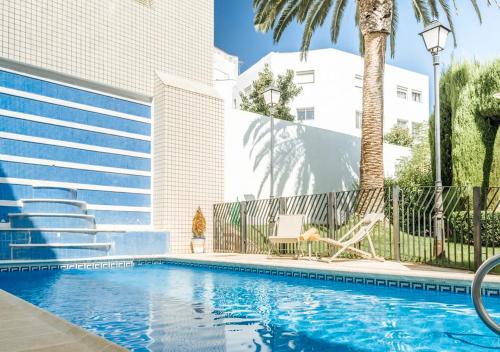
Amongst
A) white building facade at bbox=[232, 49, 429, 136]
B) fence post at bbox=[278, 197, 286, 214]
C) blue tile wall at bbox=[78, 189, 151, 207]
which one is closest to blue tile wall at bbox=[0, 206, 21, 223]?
blue tile wall at bbox=[78, 189, 151, 207]

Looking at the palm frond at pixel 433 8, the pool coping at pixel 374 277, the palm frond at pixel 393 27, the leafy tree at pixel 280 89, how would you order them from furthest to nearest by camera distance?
the leafy tree at pixel 280 89
the palm frond at pixel 393 27
the palm frond at pixel 433 8
the pool coping at pixel 374 277

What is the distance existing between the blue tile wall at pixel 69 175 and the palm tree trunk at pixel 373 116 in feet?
Answer: 19.1

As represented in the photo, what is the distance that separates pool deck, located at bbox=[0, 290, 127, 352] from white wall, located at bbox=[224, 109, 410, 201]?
9953 millimetres

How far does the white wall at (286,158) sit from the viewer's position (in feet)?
44.2

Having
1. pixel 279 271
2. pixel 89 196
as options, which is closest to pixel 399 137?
pixel 89 196

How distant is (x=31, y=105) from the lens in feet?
34.2

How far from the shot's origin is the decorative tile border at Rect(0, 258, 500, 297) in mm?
5578

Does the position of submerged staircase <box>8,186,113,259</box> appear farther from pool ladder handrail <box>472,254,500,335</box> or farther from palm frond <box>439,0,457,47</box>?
palm frond <box>439,0,457,47</box>

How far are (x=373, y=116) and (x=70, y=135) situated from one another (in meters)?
7.47

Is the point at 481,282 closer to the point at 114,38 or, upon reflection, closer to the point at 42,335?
the point at 42,335

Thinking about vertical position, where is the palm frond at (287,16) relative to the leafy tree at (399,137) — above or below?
above

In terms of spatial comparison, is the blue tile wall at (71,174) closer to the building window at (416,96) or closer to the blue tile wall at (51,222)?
the blue tile wall at (51,222)

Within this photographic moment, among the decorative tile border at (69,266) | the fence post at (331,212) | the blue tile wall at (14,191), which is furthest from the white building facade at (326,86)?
the blue tile wall at (14,191)

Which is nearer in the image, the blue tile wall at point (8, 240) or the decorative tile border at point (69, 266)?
the decorative tile border at point (69, 266)
